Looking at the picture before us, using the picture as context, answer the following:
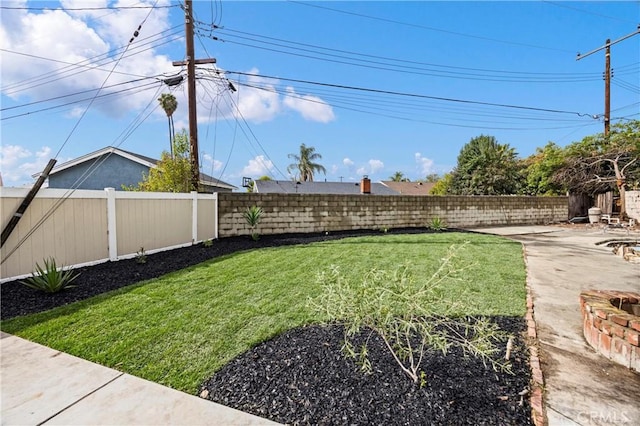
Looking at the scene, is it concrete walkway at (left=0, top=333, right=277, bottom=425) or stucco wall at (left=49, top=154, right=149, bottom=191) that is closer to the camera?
concrete walkway at (left=0, top=333, right=277, bottom=425)

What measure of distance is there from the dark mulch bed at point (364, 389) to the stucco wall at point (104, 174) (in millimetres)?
16784

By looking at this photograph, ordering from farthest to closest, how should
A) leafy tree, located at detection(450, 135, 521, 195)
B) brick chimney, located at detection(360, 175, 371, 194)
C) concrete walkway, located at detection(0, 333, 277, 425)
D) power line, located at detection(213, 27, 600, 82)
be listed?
1. leafy tree, located at detection(450, 135, 521, 195)
2. brick chimney, located at detection(360, 175, 371, 194)
3. power line, located at detection(213, 27, 600, 82)
4. concrete walkway, located at detection(0, 333, 277, 425)

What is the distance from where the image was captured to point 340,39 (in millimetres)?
12383

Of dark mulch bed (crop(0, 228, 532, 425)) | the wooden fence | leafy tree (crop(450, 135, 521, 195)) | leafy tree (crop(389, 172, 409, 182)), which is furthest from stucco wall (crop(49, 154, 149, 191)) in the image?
leafy tree (crop(389, 172, 409, 182))

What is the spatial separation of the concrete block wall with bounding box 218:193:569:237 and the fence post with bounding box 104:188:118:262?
3.09 metres

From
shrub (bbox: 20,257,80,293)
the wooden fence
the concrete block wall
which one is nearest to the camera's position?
shrub (bbox: 20,257,80,293)

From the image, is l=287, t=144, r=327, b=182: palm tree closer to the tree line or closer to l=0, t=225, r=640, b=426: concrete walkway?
the tree line

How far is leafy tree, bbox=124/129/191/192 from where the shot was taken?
855 centimetres

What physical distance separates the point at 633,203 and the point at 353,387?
65.2ft

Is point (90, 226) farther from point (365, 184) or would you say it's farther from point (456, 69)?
point (365, 184)

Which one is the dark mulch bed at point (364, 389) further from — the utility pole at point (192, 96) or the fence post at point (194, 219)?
the utility pole at point (192, 96)

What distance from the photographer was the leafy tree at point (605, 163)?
50.6 feet

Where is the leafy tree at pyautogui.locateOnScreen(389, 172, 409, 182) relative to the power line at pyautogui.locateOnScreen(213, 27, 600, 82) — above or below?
below

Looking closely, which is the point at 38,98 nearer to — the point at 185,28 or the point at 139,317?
A: the point at 185,28
